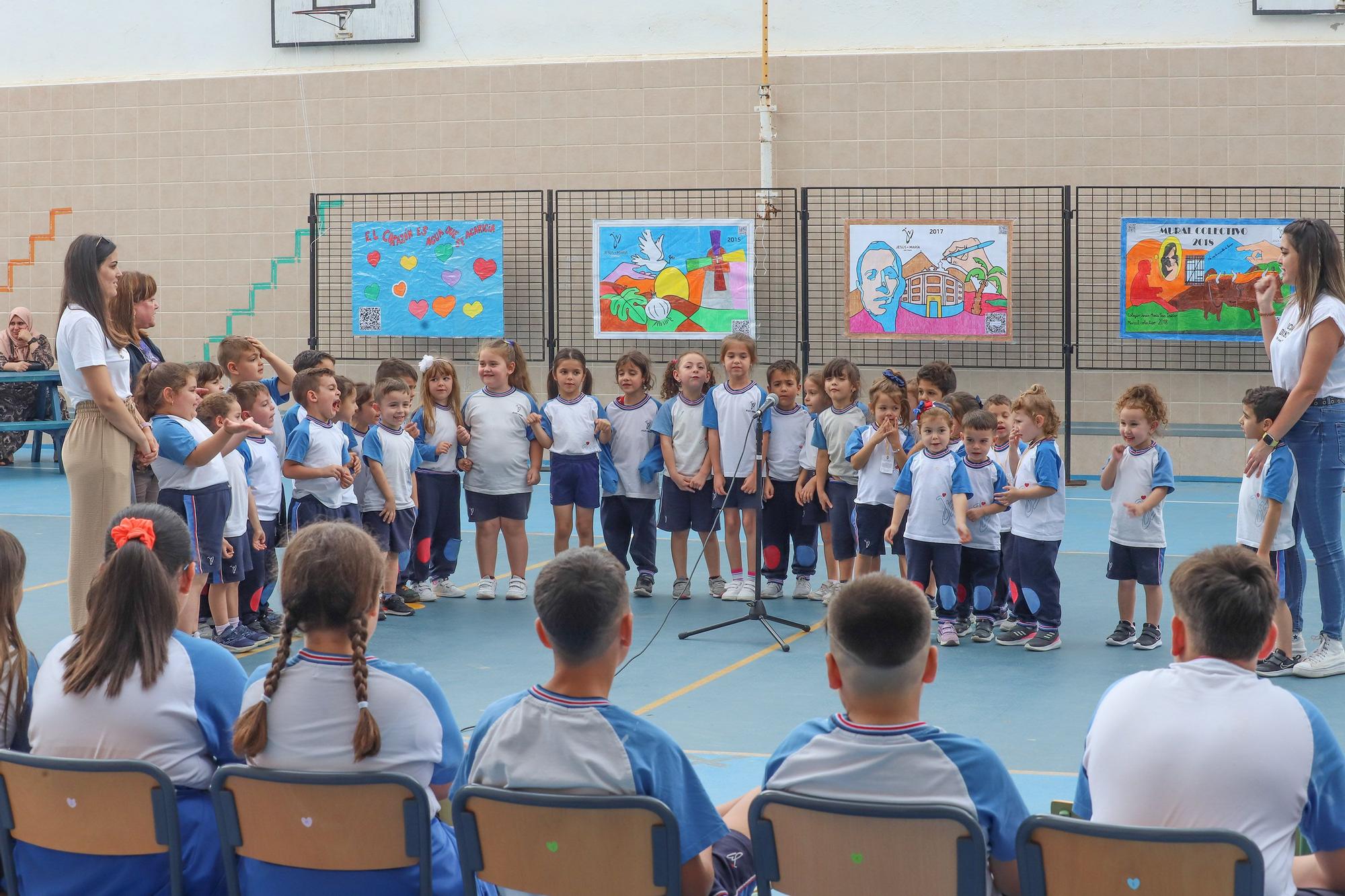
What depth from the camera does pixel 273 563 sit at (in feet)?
20.8

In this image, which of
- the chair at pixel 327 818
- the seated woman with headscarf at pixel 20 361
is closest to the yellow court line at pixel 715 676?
the chair at pixel 327 818

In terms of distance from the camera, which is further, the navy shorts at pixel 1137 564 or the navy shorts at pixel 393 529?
the navy shorts at pixel 393 529

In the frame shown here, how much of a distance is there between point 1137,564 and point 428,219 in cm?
843

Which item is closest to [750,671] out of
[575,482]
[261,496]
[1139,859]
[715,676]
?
[715,676]

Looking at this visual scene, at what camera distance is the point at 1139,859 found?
6.48ft

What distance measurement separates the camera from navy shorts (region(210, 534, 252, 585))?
5605 millimetres

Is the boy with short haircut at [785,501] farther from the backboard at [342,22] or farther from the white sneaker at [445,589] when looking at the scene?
the backboard at [342,22]

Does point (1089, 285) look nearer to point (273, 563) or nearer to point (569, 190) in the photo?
point (569, 190)

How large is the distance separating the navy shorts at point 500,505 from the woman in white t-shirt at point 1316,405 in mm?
3518

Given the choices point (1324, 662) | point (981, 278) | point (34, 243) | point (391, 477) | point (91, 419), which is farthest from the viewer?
point (34, 243)

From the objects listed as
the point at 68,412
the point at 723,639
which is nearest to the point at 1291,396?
the point at 723,639

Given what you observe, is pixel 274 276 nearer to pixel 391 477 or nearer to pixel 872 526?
pixel 391 477

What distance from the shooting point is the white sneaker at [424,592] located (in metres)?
6.81

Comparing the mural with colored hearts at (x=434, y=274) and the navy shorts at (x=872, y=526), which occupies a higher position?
the mural with colored hearts at (x=434, y=274)
